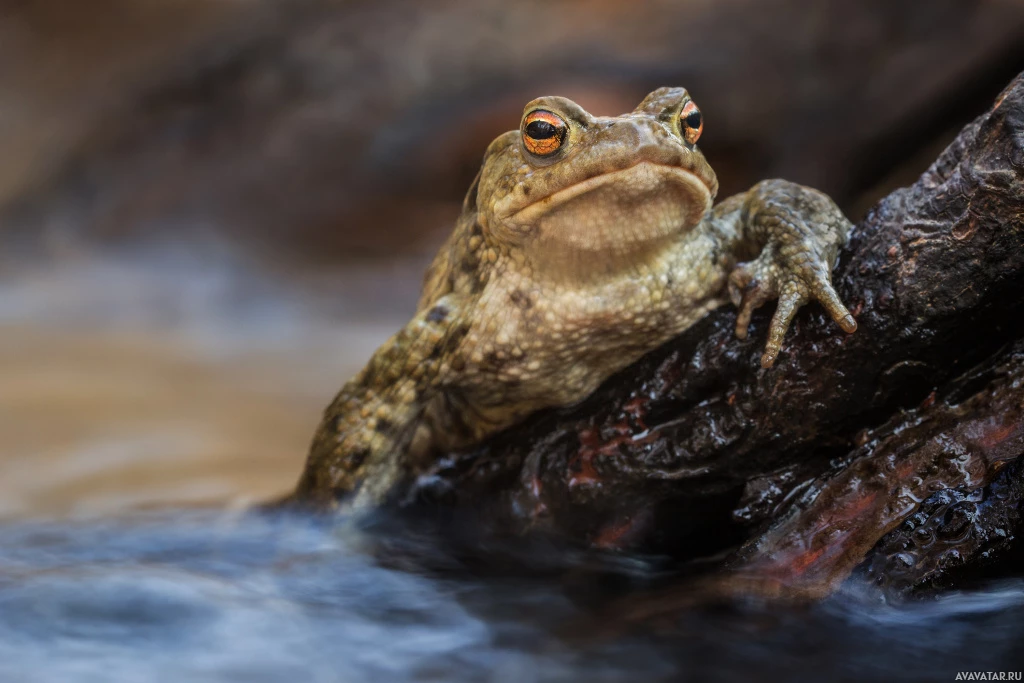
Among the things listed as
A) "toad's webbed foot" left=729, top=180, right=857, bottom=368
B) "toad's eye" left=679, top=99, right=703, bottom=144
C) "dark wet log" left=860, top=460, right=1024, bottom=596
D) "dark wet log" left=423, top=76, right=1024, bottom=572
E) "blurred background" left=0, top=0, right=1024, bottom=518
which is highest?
"blurred background" left=0, top=0, right=1024, bottom=518

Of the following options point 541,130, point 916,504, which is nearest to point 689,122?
point 541,130

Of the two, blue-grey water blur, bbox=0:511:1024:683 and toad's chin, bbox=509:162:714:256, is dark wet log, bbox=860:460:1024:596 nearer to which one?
blue-grey water blur, bbox=0:511:1024:683

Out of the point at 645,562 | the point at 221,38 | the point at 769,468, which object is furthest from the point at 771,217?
the point at 221,38

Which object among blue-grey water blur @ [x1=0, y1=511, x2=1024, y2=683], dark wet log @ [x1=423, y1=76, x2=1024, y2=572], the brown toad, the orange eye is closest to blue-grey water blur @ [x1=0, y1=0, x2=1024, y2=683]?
blue-grey water blur @ [x1=0, y1=511, x2=1024, y2=683]

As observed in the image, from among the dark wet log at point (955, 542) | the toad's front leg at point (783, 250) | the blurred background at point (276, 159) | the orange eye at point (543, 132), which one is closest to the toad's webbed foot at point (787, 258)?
the toad's front leg at point (783, 250)

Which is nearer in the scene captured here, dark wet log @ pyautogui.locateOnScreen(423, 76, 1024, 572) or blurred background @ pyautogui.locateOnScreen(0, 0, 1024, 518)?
dark wet log @ pyautogui.locateOnScreen(423, 76, 1024, 572)

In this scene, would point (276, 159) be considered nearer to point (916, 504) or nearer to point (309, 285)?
point (309, 285)

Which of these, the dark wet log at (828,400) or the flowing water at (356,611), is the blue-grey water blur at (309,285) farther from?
the dark wet log at (828,400)
